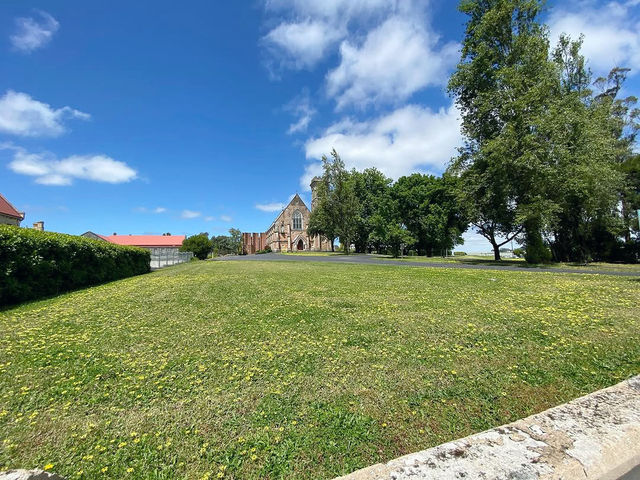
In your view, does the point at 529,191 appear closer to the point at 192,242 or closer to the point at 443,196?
the point at 443,196

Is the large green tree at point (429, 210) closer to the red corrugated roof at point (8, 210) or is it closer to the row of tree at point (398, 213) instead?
the row of tree at point (398, 213)

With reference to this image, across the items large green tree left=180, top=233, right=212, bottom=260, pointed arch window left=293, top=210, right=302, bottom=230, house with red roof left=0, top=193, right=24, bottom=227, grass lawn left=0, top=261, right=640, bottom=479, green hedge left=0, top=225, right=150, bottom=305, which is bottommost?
grass lawn left=0, top=261, right=640, bottom=479

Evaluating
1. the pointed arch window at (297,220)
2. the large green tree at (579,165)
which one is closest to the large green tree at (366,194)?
the pointed arch window at (297,220)

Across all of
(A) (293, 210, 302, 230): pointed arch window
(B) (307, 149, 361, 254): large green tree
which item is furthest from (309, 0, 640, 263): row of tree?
(A) (293, 210, 302, 230): pointed arch window

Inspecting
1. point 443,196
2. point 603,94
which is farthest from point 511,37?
point 443,196

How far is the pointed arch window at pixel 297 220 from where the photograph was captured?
71500 mm

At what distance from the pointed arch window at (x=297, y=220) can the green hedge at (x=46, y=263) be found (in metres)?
57.8

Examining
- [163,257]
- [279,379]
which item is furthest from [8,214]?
[279,379]

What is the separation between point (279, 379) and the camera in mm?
3570

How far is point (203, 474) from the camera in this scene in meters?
2.21

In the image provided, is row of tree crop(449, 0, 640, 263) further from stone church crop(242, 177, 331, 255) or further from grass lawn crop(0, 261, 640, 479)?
stone church crop(242, 177, 331, 255)

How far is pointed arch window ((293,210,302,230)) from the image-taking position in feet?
235

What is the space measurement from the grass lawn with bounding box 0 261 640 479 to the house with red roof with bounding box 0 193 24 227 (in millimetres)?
26903

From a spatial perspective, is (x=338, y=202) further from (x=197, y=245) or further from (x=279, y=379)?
(x=279, y=379)
